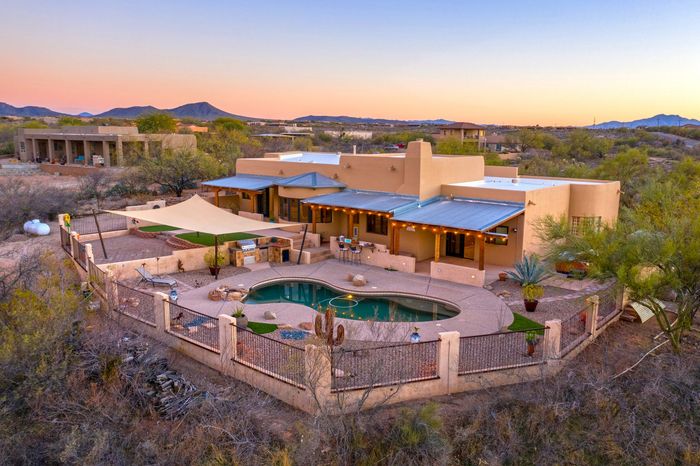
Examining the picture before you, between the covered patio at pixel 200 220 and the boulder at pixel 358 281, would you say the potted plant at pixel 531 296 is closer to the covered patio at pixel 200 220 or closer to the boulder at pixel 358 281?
the boulder at pixel 358 281

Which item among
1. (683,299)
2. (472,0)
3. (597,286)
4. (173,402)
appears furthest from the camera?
(472,0)

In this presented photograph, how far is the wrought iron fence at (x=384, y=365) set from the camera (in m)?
11.4

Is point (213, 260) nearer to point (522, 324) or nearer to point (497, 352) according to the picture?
point (522, 324)

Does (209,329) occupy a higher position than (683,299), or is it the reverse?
(683,299)

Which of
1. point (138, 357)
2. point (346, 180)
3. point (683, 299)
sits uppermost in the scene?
point (346, 180)

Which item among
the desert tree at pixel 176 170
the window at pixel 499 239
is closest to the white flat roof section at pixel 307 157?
the desert tree at pixel 176 170

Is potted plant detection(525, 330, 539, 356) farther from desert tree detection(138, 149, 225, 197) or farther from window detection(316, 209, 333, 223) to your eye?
desert tree detection(138, 149, 225, 197)

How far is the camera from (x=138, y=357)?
1200 cm

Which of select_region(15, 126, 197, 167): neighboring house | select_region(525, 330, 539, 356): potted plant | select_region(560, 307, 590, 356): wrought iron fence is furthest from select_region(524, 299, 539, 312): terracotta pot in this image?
select_region(15, 126, 197, 167): neighboring house

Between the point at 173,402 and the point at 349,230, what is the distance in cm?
1576

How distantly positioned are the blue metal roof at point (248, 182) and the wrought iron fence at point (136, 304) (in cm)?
1317

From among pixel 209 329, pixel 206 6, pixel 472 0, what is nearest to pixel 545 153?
pixel 472 0

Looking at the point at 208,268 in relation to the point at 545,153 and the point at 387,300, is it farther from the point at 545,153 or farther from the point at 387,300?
the point at 545,153

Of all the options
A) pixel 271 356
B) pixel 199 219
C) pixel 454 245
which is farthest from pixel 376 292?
pixel 199 219
